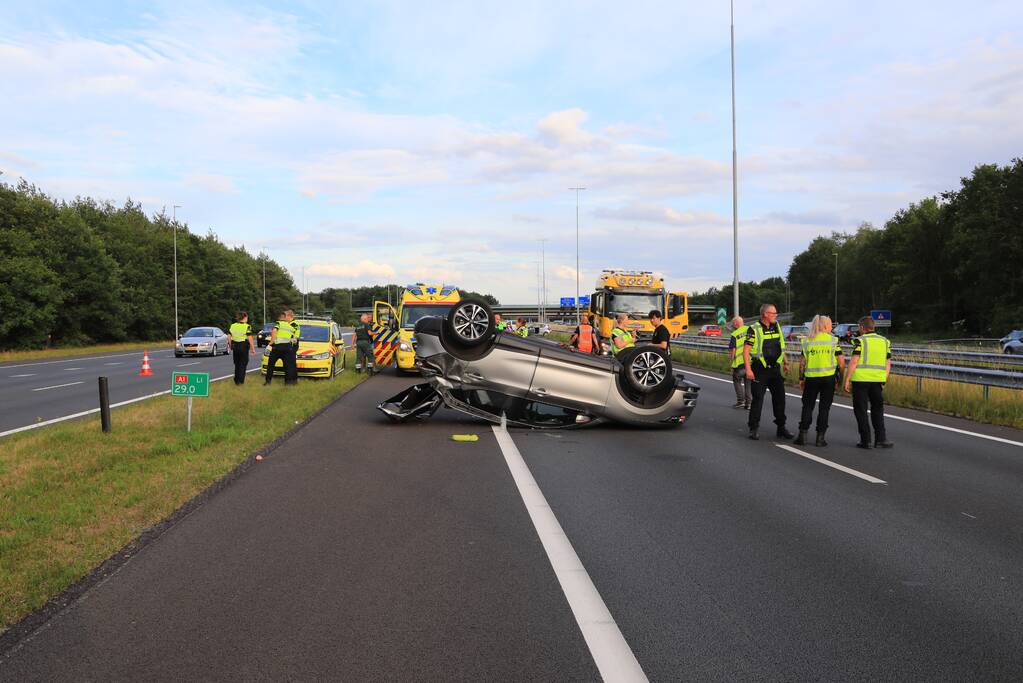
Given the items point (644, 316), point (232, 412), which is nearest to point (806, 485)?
point (232, 412)

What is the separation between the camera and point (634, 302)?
1035 inches

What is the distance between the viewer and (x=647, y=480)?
8.05m

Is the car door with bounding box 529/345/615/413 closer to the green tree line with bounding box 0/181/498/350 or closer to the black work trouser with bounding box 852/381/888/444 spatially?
the black work trouser with bounding box 852/381/888/444

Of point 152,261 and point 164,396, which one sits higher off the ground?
point 152,261

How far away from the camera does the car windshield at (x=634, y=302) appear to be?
26.2m

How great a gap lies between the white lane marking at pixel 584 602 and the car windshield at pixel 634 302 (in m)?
19.2

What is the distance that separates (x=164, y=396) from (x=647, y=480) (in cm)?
1204

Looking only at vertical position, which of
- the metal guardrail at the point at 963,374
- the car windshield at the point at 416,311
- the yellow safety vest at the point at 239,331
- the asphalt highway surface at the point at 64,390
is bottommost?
the asphalt highway surface at the point at 64,390

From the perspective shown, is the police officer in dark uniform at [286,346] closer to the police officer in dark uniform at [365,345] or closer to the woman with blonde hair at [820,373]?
the police officer in dark uniform at [365,345]

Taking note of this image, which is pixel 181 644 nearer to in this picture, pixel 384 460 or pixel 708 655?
pixel 708 655

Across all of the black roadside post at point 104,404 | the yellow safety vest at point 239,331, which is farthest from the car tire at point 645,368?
the yellow safety vest at point 239,331

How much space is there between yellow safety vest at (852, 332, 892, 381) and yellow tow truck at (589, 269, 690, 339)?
15.4 m

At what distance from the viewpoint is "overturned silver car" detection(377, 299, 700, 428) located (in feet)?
37.1

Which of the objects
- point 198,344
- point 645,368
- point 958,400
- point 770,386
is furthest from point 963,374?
point 198,344
